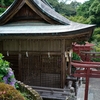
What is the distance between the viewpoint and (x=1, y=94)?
3494 millimetres

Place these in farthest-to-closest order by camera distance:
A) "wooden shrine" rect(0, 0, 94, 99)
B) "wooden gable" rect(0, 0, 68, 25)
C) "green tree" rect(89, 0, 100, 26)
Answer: "green tree" rect(89, 0, 100, 26) < "wooden gable" rect(0, 0, 68, 25) < "wooden shrine" rect(0, 0, 94, 99)

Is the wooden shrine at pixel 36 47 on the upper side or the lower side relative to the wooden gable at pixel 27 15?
lower

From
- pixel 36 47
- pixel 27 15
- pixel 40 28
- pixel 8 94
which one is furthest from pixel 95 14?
pixel 8 94

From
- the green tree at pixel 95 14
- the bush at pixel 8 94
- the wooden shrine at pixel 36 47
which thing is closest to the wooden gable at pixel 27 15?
the wooden shrine at pixel 36 47

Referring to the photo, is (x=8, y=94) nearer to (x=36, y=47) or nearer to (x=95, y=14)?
(x=36, y=47)

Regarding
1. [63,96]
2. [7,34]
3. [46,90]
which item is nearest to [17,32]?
[7,34]

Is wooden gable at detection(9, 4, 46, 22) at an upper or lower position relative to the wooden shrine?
upper

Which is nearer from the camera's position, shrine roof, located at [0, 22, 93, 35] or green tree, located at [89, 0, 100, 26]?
shrine roof, located at [0, 22, 93, 35]

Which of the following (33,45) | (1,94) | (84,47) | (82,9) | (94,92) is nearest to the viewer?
(1,94)

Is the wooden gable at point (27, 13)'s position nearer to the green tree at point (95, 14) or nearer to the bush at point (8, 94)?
the bush at point (8, 94)

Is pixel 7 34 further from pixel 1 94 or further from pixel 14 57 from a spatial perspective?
pixel 1 94

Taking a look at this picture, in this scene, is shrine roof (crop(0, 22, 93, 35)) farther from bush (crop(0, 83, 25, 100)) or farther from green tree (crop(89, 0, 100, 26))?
green tree (crop(89, 0, 100, 26))

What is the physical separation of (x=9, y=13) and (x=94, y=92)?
23.6 feet

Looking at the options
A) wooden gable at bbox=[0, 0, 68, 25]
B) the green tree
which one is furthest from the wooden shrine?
the green tree
